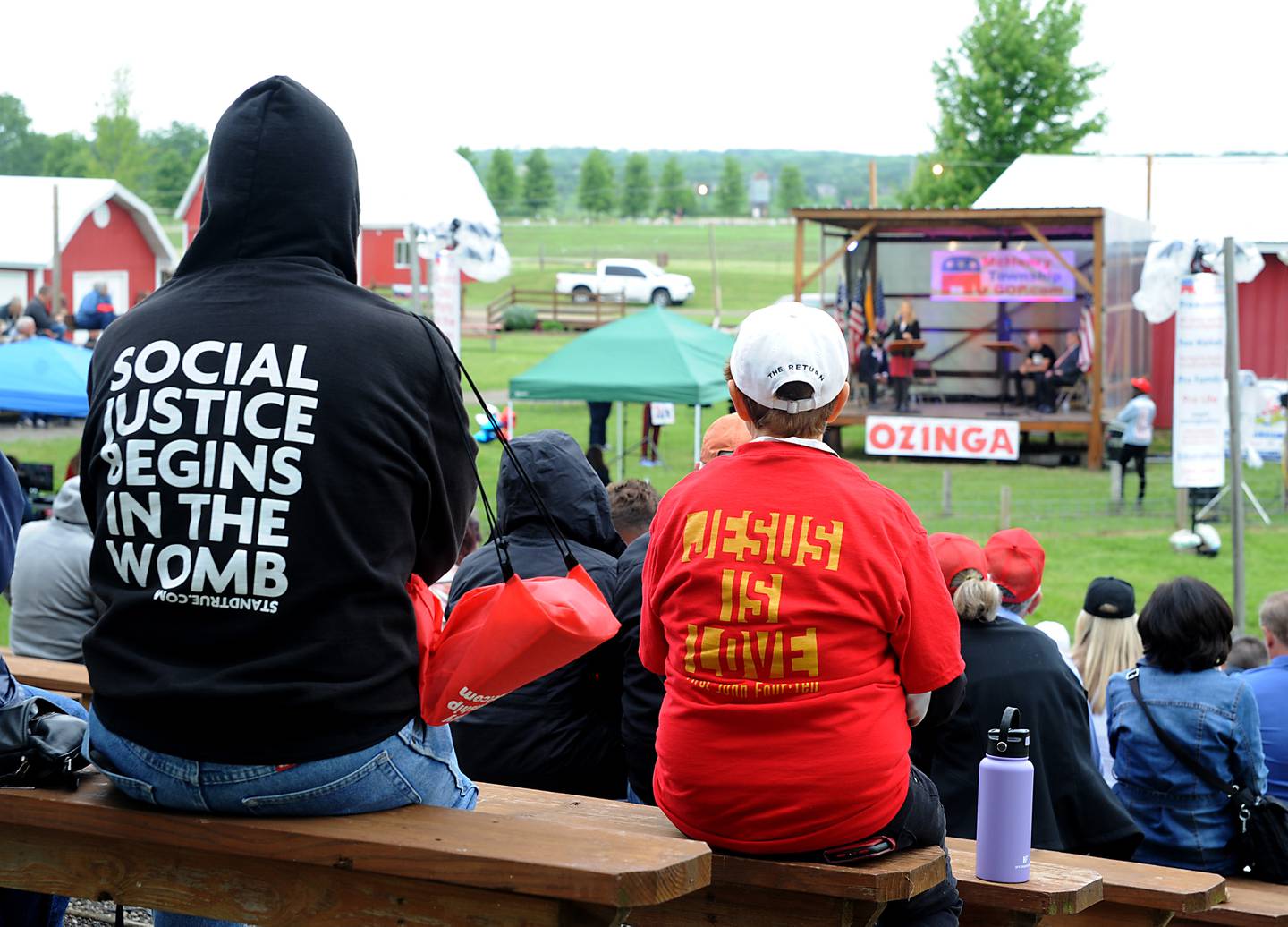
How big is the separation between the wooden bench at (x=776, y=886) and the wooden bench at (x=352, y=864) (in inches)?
6.3

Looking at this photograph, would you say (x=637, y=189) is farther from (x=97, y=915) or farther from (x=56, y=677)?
(x=56, y=677)

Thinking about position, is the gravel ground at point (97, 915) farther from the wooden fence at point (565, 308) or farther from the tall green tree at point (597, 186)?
the tall green tree at point (597, 186)

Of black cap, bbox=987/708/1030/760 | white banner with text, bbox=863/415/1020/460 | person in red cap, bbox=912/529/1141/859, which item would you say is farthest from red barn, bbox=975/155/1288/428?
black cap, bbox=987/708/1030/760

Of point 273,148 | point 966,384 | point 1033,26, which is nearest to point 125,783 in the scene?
point 273,148

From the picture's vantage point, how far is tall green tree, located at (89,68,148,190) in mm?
56406

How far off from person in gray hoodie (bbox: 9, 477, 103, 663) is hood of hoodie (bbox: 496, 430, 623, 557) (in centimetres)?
236

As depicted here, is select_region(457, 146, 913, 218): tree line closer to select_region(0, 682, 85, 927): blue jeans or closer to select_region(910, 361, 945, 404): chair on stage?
select_region(910, 361, 945, 404): chair on stage

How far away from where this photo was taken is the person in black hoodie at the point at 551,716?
152 inches

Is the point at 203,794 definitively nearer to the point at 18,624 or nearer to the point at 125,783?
the point at 125,783

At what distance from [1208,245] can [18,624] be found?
804cm

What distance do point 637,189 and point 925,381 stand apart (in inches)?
3744

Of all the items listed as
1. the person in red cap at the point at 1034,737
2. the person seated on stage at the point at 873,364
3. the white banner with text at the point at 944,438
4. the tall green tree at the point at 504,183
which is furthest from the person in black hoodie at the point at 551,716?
the tall green tree at the point at 504,183

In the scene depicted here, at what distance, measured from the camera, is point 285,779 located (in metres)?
2.35

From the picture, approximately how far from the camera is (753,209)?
5290 inches
